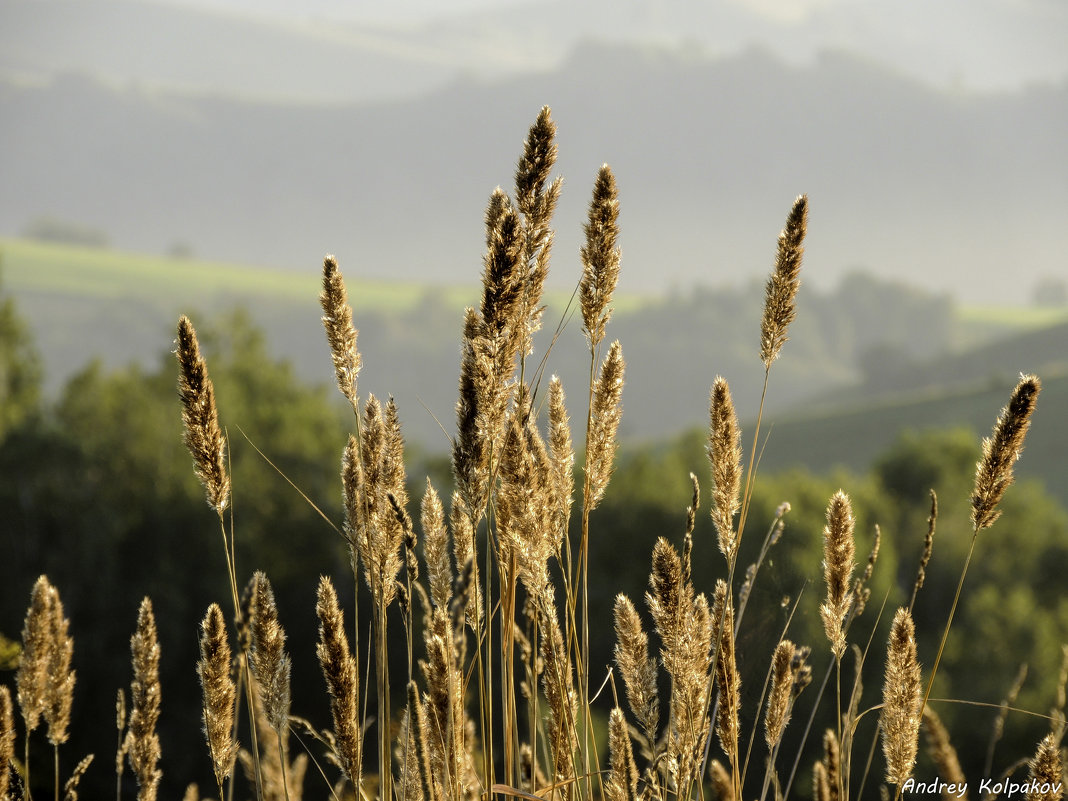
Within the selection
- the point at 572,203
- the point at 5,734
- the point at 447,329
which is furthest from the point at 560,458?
the point at 572,203

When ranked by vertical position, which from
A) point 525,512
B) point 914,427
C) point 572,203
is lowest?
point 914,427

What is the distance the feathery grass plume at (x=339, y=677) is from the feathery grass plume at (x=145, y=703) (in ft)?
1.11

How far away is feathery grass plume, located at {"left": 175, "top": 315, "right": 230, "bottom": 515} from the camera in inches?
61.5

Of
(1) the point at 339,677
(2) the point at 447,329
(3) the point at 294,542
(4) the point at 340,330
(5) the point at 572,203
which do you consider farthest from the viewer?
(5) the point at 572,203

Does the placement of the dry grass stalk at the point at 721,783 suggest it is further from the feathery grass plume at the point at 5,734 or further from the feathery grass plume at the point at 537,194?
the feathery grass plume at the point at 5,734

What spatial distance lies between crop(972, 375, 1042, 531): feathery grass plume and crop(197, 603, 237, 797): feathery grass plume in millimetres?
1250

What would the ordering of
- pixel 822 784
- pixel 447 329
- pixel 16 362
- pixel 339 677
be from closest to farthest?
pixel 339 677, pixel 822 784, pixel 16 362, pixel 447 329

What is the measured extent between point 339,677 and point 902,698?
3.05ft

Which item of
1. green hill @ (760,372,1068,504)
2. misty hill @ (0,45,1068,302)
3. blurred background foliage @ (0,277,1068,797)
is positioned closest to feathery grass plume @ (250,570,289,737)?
blurred background foliage @ (0,277,1068,797)

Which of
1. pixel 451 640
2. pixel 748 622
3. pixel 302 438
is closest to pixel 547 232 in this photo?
pixel 451 640

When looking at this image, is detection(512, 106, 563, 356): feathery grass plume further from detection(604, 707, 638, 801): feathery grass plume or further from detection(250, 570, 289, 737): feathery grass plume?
Answer: detection(604, 707, 638, 801): feathery grass plume

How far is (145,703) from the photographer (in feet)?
5.79

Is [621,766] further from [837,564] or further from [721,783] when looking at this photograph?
[837,564]

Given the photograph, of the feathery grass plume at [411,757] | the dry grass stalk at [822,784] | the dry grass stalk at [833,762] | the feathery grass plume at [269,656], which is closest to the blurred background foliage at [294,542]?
the dry grass stalk at [822,784]
